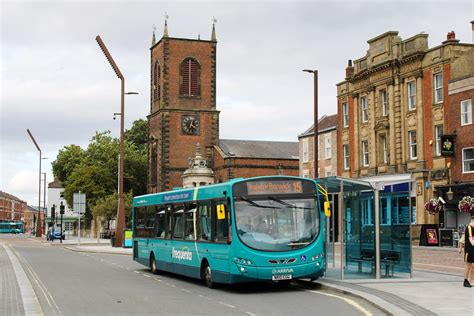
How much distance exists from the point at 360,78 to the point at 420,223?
1249 centimetres

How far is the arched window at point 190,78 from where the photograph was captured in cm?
8894

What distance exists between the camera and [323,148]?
62656 mm

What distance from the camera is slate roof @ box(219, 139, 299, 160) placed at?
89.4m

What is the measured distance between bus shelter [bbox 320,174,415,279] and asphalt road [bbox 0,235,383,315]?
191 cm

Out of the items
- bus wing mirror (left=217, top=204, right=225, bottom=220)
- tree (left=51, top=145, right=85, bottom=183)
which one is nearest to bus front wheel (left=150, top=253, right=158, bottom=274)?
bus wing mirror (left=217, top=204, right=225, bottom=220)

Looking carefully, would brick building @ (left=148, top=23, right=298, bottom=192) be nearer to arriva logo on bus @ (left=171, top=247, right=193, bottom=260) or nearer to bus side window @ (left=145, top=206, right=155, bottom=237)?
bus side window @ (left=145, top=206, right=155, bottom=237)

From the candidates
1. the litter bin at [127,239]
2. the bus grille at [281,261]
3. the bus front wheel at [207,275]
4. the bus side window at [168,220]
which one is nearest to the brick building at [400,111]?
the litter bin at [127,239]

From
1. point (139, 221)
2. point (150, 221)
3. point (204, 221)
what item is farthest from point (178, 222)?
point (139, 221)

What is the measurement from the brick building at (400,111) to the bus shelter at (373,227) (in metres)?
25.7

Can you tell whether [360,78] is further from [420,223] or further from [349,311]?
[349,311]

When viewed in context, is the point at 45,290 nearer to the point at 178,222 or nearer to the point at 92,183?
the point at 178,222

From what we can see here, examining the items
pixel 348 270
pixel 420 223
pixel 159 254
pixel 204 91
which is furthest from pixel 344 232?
pixel 204 91

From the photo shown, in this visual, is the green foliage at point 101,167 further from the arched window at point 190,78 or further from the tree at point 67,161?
the arched window at point 190,78

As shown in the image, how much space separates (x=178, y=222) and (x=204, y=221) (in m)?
2.35
